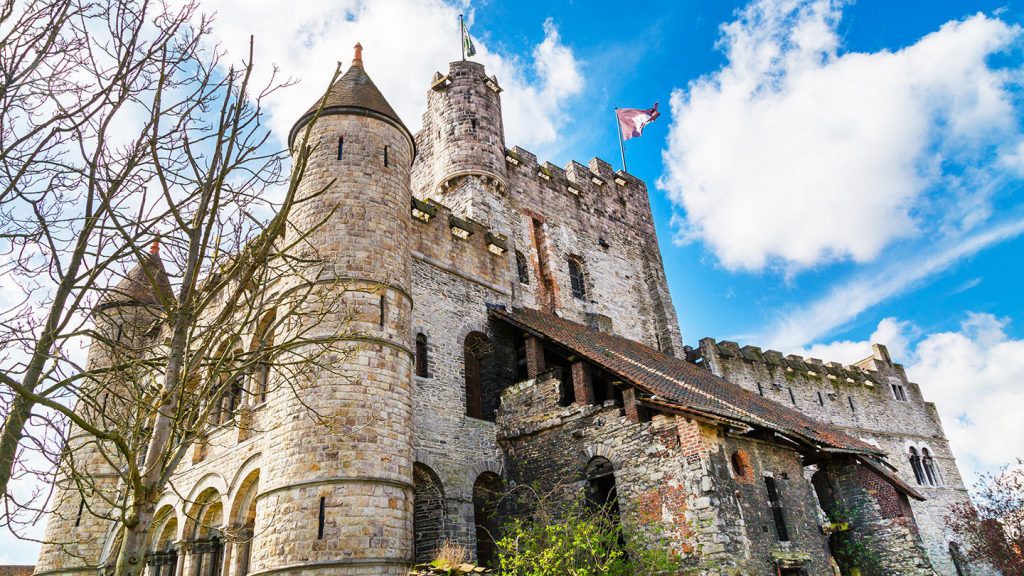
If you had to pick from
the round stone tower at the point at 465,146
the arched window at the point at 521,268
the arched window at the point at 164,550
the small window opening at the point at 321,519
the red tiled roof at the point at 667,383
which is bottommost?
the small window opening at the point at 321,519

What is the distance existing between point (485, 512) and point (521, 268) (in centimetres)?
805

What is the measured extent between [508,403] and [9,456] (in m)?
9.37

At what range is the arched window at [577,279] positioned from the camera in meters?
20.9

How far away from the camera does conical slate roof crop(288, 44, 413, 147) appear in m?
13.2

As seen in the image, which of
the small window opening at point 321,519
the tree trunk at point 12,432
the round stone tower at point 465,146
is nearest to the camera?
the tree trunk at point 12,432

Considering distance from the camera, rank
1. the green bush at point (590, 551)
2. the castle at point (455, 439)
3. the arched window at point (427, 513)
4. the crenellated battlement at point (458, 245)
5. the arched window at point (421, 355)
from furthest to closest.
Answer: the crenellated battlement at point (458, 245)
the arched window at point (421, 355)
the arched window at point (427, 513)
the castle at point (455, 439)
the green bush at point (590, 551)

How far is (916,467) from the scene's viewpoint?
86.5 feet

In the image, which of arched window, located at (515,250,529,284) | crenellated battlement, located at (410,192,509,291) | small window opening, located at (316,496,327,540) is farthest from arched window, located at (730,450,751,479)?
arched window, located at (515,250,529,284)

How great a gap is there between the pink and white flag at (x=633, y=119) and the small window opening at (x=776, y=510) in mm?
15781

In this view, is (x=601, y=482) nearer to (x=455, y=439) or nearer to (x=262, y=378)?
(x=455, y=439)

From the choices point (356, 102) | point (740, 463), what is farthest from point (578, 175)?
point (740, 463)

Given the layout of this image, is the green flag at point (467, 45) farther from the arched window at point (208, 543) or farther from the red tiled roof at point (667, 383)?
the arched window at point (208, 543)

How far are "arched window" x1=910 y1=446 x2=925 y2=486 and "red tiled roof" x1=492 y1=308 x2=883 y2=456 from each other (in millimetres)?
13219

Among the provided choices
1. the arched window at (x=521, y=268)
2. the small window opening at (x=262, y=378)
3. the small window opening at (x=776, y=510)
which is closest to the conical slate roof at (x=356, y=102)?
the small window opening at (x=262, y=378)
